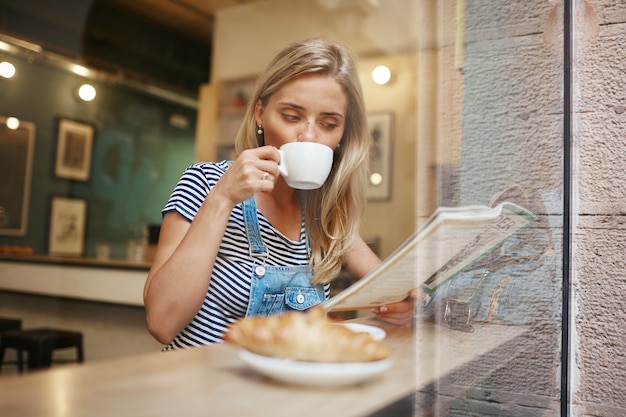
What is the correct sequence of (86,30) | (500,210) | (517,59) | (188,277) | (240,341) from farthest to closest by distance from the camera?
(86,30), (517,59), (500,210), (188,277), (240,341)

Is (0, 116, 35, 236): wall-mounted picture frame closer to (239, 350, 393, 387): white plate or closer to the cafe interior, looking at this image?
the cafe interior

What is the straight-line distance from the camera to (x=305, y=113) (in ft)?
1.52

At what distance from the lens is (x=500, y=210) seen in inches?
28.8

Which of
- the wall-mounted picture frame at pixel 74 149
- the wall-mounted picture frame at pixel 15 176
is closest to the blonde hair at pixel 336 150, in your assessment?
the wall-mounted picture frame at pixel 15 176

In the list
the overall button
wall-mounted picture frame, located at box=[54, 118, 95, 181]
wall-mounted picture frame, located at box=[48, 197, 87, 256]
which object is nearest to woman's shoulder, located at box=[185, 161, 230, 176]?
the overall button

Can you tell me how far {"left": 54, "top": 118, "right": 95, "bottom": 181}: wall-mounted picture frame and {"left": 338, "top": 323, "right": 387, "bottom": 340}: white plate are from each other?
3.28 m

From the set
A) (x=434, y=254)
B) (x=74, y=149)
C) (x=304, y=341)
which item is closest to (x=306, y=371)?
(x=304, y=341)

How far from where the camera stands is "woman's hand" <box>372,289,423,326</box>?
50cm

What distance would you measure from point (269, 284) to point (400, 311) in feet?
0.44

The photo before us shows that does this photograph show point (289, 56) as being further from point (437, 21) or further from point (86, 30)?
point (86, 30)

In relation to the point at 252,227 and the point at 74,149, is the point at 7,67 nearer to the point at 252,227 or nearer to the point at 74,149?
the point at 252,227

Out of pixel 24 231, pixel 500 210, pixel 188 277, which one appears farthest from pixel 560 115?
pixel 24 231

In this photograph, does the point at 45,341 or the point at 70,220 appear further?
the point at 70,220

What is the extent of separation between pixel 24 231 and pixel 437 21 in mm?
2899
